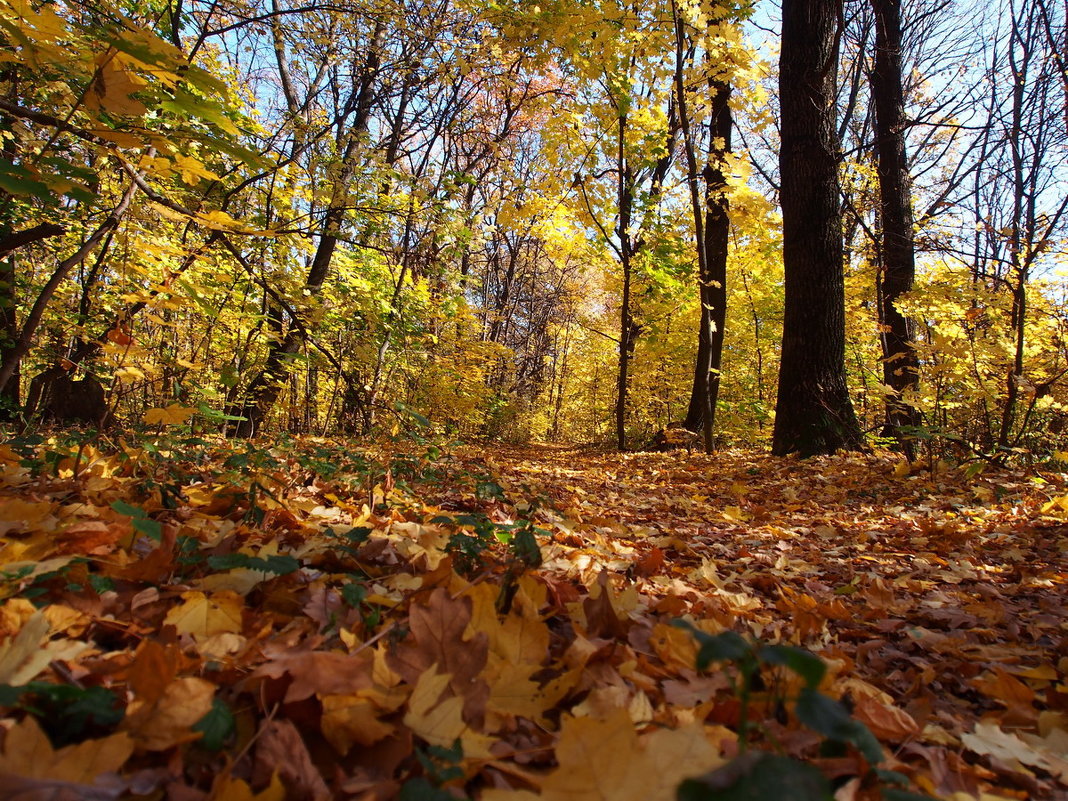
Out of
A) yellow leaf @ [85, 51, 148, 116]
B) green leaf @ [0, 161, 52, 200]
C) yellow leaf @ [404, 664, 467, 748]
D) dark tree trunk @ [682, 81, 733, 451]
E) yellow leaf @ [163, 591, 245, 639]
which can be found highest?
dark tree trunk @ [682, 81, 733, 451]

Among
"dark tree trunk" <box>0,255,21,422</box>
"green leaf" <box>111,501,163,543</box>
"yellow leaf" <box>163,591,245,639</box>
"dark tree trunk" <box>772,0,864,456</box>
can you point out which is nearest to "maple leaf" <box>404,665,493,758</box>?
"yellow leaf" <box>163,591,245,639</box>

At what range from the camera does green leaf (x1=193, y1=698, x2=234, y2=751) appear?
723 mm

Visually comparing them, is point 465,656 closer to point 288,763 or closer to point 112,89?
point 288,763

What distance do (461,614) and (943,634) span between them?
1.54 metres

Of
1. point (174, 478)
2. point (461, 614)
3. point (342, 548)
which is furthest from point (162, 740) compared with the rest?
point (174, 478)

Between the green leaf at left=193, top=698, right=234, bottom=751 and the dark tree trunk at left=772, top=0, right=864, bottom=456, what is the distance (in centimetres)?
591

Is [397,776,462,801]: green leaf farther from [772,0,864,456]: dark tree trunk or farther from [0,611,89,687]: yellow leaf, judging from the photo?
[772,0,864,456]: dark tree trunk

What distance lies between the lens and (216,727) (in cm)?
74

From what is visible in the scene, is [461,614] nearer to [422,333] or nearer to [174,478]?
[174,478]

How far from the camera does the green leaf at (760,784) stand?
489mm

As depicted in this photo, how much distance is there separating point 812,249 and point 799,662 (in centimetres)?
611

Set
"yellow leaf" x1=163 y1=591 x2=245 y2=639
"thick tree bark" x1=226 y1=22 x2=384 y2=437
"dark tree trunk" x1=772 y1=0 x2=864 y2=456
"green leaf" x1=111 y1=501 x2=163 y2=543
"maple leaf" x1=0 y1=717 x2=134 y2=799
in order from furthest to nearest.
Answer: "dark tree trunk" x1=772 y1=0 x2=864 y2=456 → "thick tree bark" x1=226 y1=22 x2=384 y2=437 → "green leaf" x1=111 y1=501 x2=163 y2=543 → "yellow leaf" x1=163 y1=591 x2=245 y2=639 → "maple leaf" x1=0 y1=717 x2=134 y2=799

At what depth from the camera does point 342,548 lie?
154 centimetres

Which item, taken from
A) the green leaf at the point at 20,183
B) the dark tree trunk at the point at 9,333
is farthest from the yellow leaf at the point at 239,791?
the dark tree trunk at the point at 9,333
